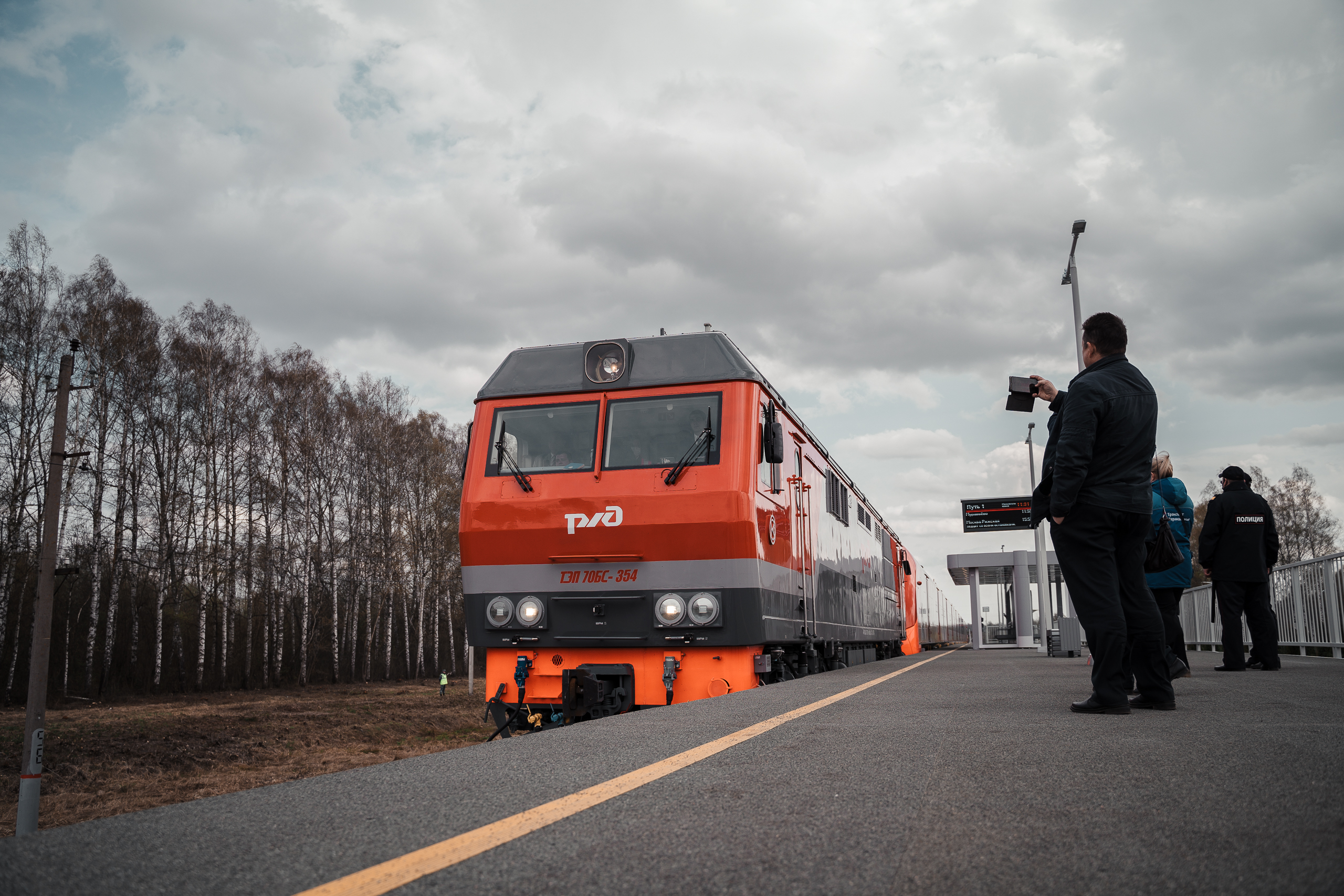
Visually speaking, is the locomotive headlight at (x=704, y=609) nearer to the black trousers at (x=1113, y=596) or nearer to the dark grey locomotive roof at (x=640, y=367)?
the dark grey locomotive roof at (x=640, y=367)

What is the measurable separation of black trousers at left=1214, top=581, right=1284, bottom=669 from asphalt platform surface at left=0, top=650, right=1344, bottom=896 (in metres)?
5.16

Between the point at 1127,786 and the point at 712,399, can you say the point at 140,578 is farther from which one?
the point at 1127,786

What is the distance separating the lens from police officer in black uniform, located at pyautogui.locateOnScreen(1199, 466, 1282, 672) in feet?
29.1

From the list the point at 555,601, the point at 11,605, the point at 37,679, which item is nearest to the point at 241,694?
the point at 11,605

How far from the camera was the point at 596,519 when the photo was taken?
8.03 metres

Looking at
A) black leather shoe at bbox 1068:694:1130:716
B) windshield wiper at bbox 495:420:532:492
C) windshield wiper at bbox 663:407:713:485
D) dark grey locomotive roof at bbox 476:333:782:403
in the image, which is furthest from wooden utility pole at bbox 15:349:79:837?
black leather shoe at bbox 1068:694:1130:716

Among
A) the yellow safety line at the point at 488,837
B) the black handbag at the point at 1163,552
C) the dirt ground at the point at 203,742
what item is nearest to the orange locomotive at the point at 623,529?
the black handbag at the point at 1163,552

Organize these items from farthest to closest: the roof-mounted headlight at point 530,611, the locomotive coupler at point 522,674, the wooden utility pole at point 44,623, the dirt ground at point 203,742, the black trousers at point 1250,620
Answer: the dirt ground at point 203,742 → the wooden utility pole at point 44,623 → the black trousers at point 1250,620 → the roof-mounted headlight at point 530,611 → the locomotive coupler at point 522,674

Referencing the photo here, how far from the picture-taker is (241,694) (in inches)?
1256

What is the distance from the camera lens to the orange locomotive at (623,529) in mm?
7781

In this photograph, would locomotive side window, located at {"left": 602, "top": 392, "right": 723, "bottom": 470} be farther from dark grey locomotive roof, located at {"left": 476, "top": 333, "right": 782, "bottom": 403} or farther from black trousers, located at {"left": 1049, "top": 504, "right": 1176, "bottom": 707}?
black trousers, located at {"left": 1049, "top": 504, "right": 1176, "bottom": 707}

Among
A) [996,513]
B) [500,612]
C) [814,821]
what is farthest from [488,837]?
[996,513]

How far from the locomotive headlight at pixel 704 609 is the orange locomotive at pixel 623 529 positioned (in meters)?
0.01

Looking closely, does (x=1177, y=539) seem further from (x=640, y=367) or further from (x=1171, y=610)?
(x=640, y=367)
